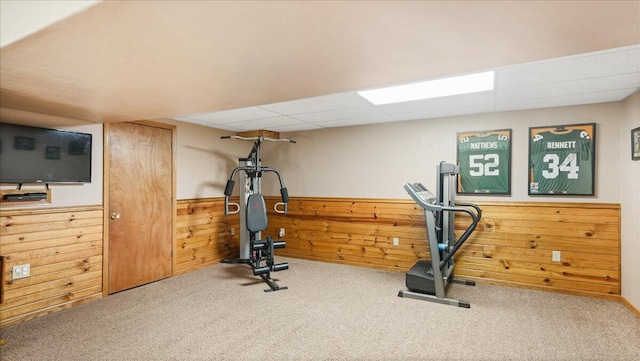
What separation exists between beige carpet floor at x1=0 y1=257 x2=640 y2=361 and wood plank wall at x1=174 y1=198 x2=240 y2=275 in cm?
72

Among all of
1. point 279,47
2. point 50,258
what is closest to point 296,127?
point 50,258

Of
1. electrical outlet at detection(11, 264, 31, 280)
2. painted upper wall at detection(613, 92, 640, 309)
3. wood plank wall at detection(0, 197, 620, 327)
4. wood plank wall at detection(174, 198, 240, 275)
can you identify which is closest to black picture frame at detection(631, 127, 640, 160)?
painted upper wall at detection(613, 92, 640, 309)

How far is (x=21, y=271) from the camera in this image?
287cm

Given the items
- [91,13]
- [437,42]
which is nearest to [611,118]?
[437,42]

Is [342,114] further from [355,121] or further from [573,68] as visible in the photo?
[573,68]

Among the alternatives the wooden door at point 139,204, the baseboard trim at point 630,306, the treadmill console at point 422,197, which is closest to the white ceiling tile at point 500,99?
the wooden door at point 139,204

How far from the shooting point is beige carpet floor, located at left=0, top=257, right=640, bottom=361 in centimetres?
239

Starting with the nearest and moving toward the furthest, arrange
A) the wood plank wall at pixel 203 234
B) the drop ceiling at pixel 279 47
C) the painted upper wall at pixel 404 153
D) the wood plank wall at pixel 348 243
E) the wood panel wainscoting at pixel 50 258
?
the drop ceiling at pixel 279 47, the wood panel wainscoting at pixel 50 258, the wood plank wall at pixel 348 243, the painted upper wall at pixel 404 153, the wood plank wall at pixel 203 234

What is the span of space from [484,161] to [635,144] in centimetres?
138

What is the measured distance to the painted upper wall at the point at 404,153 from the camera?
352 centimetres

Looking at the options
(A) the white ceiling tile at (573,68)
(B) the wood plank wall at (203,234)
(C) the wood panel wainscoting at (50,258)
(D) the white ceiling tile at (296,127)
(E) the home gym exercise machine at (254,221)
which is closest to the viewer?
(A) the white ceiling tile at (573,68)

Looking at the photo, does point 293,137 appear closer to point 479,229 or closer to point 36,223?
point 479,229

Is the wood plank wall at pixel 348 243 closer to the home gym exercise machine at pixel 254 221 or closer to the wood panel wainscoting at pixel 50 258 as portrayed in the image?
the wood panel wainscoting at pixel 50 258

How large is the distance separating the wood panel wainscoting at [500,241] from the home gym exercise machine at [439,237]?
0.39 metres
